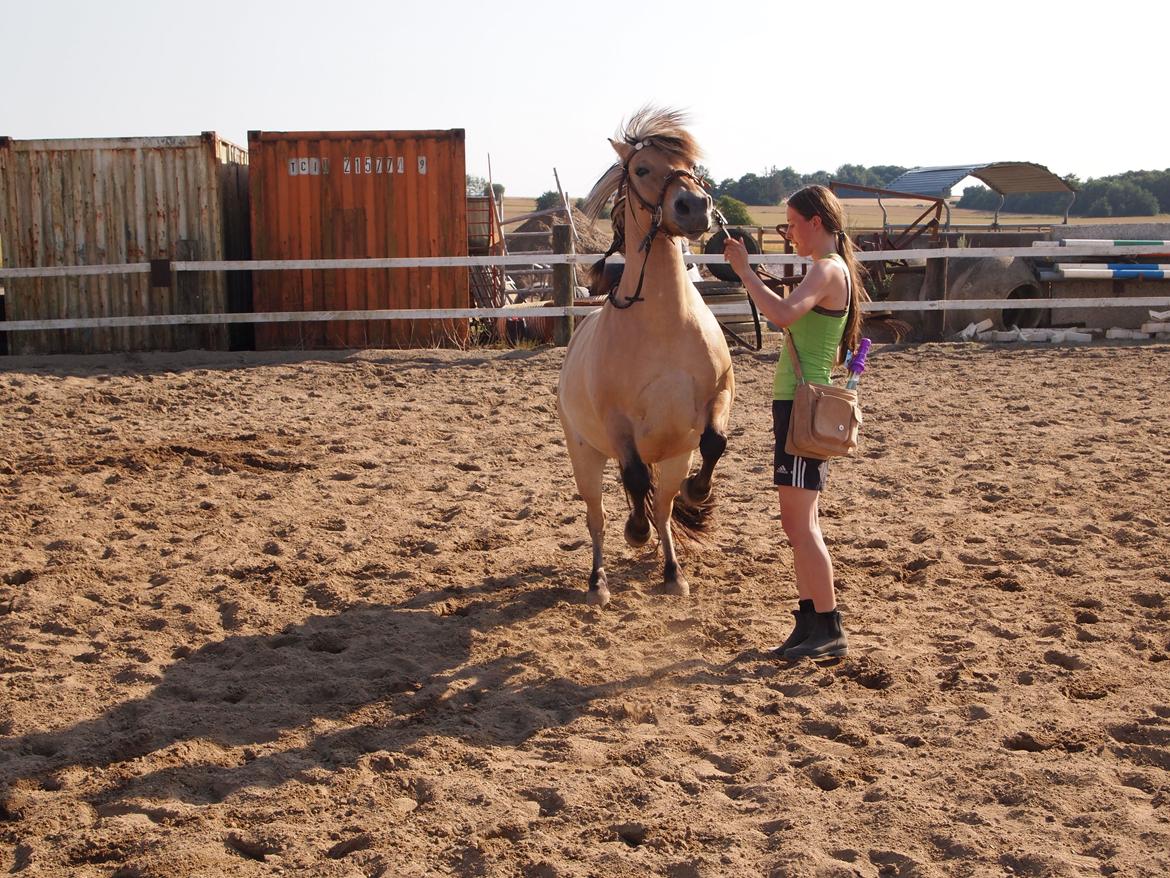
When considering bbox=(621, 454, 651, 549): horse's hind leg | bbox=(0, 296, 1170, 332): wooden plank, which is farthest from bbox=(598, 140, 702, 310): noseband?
bbox=(0, 296, 1170, 332): wooden plank

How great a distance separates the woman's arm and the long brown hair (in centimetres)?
21

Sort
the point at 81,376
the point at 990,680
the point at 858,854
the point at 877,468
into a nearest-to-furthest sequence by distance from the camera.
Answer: the point at 858,854, the point at 990,680, the point at 877,468, the point at 81,376

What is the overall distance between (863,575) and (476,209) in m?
12.9

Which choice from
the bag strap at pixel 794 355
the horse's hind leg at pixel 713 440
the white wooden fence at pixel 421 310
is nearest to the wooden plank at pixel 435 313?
the white wooden fence at pixel 421 310

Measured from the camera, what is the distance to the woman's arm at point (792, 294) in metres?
4.03

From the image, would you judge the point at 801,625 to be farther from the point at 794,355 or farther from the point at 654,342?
the point at 654,342

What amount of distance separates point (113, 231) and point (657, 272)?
11.0m

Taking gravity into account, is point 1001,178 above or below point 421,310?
above

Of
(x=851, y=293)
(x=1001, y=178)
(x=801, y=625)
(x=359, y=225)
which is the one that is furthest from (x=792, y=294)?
(x=1001, y=178)

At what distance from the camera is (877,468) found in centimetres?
759

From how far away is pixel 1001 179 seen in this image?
22.7 metres

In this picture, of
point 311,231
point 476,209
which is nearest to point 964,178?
point 476,209

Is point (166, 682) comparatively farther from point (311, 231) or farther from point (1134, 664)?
point (311, 231)

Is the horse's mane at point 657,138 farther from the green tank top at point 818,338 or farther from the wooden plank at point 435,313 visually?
the wooden plank at point 435,313
